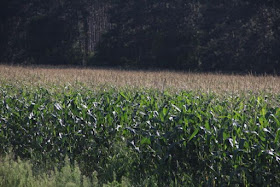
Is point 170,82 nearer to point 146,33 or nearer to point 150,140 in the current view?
point 150,140

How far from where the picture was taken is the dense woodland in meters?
29.0

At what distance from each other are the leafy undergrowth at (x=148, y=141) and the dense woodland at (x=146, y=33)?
72.0ft

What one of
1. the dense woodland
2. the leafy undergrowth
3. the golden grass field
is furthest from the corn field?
the dense woodland

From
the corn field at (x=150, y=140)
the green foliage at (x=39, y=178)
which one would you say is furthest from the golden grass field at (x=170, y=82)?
the green foliage at (x=39, y=178)

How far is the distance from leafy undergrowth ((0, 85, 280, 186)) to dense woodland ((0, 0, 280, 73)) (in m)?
21.9

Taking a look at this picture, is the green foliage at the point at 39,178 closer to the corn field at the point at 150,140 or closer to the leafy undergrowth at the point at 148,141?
the leafy undergrowth at the point at 148,141

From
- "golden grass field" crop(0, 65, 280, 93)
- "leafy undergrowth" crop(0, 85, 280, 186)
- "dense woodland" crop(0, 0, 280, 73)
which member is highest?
"dense woodland" crop(0, 0, 280, 73)

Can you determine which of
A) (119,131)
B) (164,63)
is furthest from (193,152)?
(164,63)

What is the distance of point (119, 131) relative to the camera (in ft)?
21.5

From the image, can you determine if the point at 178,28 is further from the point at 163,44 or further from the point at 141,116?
the point at 141,116

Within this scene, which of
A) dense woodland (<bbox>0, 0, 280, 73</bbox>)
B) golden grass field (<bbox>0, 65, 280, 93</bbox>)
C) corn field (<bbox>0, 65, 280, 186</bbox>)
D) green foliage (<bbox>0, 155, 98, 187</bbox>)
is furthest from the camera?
dense woodland (<bbox>0, 0, 280, 73</bbox>)

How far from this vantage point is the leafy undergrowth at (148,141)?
5098 mm

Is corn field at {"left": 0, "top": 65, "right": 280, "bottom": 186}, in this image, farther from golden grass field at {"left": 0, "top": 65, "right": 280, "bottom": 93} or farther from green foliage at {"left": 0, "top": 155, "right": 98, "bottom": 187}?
golden grass field at {"left": 0, "top": 65, "right": 280, "bottom": 93}

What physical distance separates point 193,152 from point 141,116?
1477 millimetres
